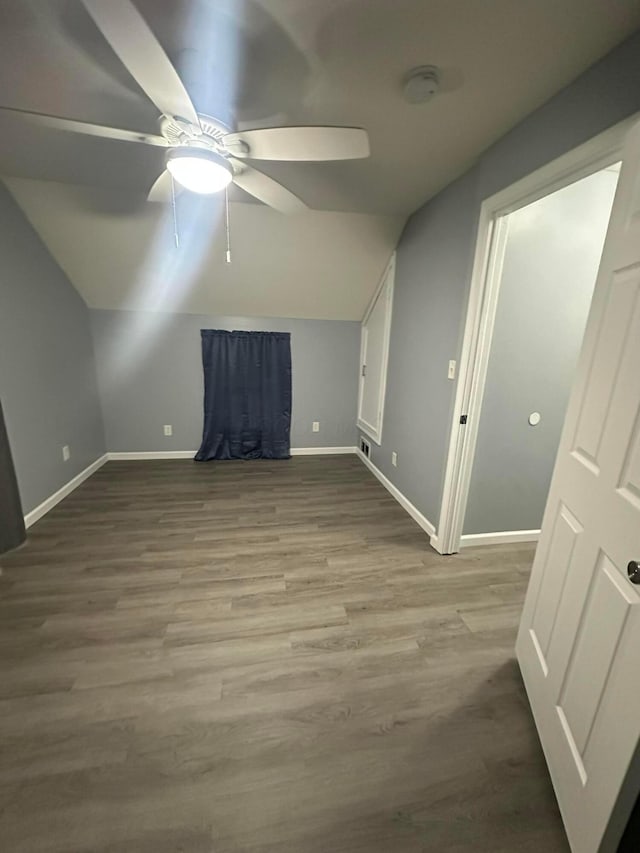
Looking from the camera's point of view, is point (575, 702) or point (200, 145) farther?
point (200, 145)

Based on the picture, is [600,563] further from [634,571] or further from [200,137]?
[200,137]

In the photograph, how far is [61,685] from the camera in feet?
4.74

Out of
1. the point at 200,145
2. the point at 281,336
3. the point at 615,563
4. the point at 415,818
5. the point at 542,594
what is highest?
the point at 200,145

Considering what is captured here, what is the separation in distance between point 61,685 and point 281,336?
3.24 meters

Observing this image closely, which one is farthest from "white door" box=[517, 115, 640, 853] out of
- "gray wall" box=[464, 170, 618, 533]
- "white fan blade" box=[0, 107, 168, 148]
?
"white fan blade" box=[0, 107, 168, 148]

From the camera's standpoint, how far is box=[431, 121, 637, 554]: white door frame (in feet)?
4.46

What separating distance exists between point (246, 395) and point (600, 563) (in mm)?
3430

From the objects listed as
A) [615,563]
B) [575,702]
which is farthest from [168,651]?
[615,563]

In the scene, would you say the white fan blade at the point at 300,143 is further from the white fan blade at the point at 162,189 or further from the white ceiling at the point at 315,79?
the white fan blade at the point at 162,189

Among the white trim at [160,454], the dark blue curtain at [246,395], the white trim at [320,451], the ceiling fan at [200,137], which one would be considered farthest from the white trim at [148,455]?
the ceiling fan at [200,137]

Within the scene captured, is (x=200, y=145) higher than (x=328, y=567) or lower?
higher

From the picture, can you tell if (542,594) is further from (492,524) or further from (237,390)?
(237,390)

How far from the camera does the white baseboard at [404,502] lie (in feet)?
8.55

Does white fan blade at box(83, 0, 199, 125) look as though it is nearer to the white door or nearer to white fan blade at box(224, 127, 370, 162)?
white fan blade at box(224, 127, 370, 162)
